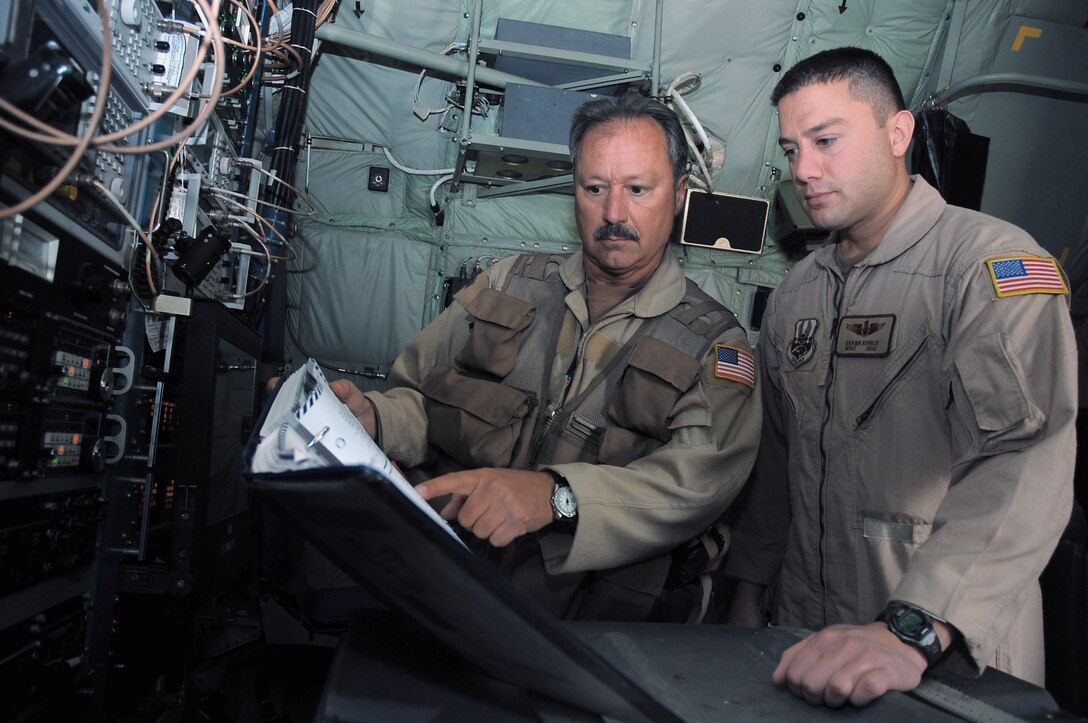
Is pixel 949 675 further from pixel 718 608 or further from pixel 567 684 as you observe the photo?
pixel 718 608

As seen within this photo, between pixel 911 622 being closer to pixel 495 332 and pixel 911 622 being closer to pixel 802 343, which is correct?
pixel 802 343

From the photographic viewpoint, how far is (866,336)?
163 centimetres

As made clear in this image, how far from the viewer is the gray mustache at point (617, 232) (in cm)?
199

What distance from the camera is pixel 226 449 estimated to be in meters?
2.45

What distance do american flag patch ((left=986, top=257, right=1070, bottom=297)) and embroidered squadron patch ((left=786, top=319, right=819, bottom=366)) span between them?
1.53ft

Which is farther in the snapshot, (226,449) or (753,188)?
(753,188)

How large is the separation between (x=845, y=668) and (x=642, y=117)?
1.70 meters

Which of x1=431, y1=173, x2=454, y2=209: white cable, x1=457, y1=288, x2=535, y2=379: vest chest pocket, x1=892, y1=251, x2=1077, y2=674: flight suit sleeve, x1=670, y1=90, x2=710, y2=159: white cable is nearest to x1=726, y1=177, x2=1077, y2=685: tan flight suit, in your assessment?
x1=892, y1=251, x2=1077, y2=674: flight suit sleeve

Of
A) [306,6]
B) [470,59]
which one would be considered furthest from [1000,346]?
[306,6]

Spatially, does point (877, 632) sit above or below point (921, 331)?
below

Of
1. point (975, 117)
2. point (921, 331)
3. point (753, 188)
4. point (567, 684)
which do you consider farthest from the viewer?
point (753, 188)

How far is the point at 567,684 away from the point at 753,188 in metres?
4.20

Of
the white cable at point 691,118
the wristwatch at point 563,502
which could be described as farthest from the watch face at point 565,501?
the white cable at point 691,118

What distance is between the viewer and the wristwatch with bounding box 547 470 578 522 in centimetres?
140
